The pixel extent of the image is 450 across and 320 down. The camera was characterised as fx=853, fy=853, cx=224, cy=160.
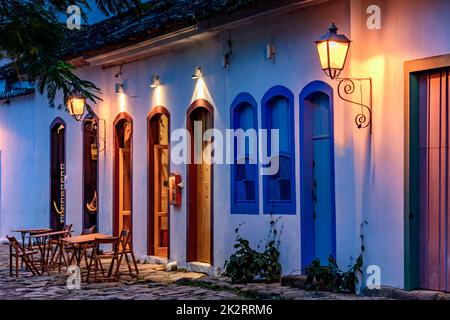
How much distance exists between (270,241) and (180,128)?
361 cm

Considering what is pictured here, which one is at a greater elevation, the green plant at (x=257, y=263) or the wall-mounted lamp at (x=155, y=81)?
the wall-mounted lamp at (x=155, y=81)

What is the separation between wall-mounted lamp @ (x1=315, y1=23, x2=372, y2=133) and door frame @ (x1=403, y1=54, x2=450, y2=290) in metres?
0.66

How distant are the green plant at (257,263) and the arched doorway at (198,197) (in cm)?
213

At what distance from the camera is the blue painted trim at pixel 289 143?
12672 millimetres

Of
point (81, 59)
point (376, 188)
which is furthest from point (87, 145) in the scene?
point (376, 188)

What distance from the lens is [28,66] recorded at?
24.9 ft

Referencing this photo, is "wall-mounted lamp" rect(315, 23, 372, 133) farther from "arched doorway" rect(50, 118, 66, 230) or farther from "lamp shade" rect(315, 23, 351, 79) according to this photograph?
"arched doorway" rect(50, 118, 66, 230)

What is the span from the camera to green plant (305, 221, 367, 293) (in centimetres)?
1120

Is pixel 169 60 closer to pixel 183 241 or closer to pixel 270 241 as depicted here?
pixel 183 241

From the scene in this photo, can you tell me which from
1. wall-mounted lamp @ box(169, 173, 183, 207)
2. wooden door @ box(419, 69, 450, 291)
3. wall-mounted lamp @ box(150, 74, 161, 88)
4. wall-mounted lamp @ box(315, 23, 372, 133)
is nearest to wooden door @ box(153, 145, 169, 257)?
wall-mounted lamp @ box(169, 173, 183, 207)

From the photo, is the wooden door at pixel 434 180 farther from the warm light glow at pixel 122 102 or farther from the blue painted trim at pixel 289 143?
the warm light glow at pixel 122 102

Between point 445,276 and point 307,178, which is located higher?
point 307,178

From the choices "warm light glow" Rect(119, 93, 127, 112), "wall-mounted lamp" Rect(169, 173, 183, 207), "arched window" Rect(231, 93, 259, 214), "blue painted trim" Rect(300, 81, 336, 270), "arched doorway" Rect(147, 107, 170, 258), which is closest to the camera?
"blue painted trim" Rect(300, 81, 336, 270)

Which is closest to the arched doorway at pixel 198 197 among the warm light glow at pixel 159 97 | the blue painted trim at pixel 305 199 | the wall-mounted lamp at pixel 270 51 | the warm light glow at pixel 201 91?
the warm light glow at pixel 201 91
